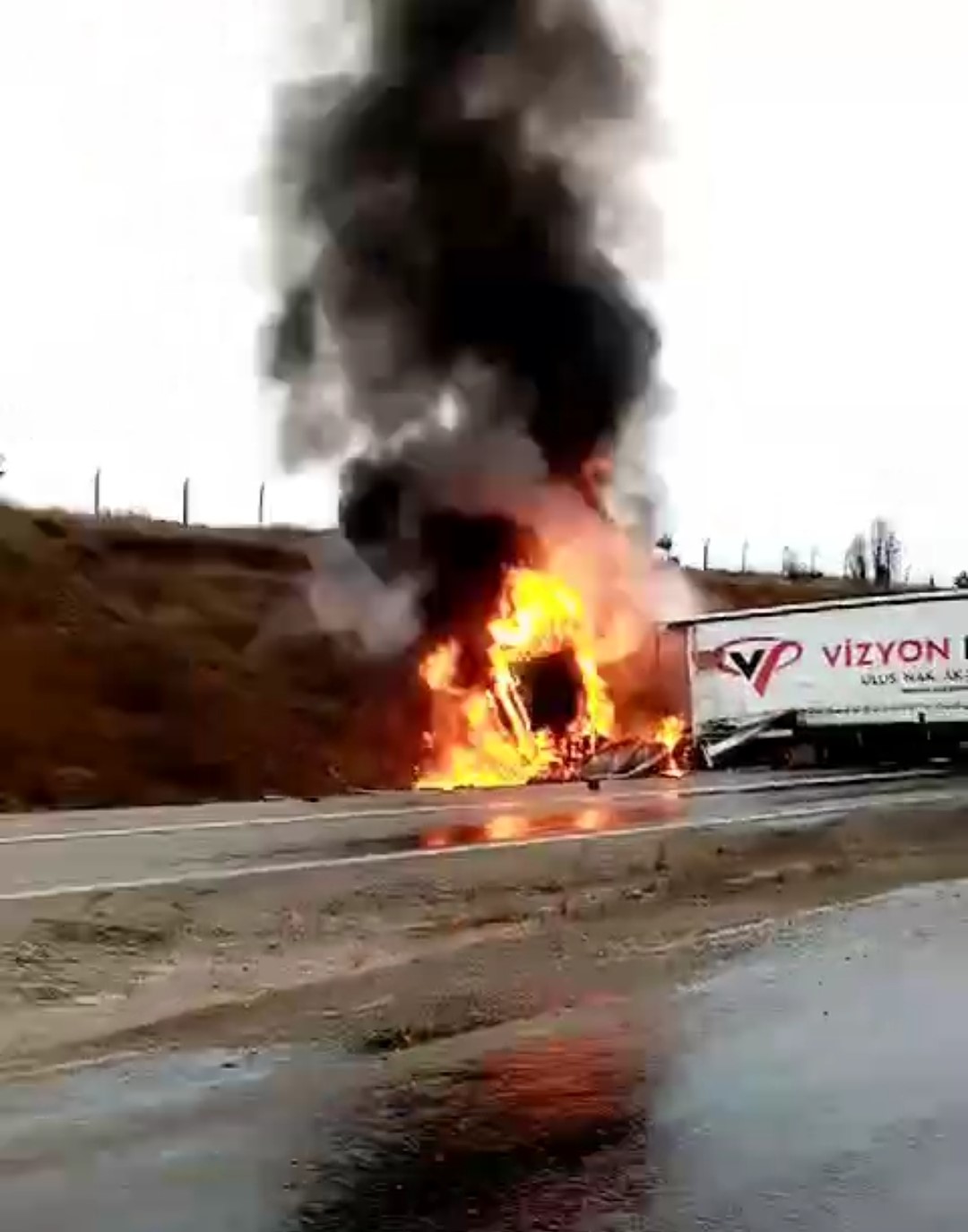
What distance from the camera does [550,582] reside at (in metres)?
34.2

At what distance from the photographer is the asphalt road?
14375mm

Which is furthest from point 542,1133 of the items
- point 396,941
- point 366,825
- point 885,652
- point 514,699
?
point 885,652

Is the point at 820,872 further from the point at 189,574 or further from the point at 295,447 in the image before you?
the point at 189,574

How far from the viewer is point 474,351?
33.6 metres

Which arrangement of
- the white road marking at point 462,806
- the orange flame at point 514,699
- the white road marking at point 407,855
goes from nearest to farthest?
the white road marking at point 407,855 → the white road marking at point 462,806 → the orange flame at point 514,699

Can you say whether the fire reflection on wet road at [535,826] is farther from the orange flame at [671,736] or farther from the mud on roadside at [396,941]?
the orange flame at [671,736]

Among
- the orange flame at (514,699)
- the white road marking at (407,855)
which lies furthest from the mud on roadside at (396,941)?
the orange flame at (514,699)

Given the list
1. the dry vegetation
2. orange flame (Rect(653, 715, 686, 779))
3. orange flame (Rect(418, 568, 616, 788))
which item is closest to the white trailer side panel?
orange flame (Rect(653, 715, 686, 779))

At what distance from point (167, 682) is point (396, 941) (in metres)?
26.2

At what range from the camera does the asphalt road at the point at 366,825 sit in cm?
1438

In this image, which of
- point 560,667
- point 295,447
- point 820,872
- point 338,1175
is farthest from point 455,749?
point 338,1175

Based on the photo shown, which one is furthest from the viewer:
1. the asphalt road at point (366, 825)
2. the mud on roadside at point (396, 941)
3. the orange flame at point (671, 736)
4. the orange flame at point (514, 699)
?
the orange flame at point (671, 736)

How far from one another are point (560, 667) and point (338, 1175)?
95.4ft

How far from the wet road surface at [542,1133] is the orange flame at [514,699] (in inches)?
996
